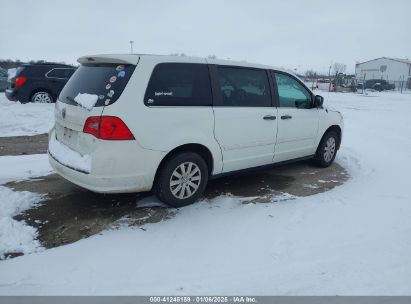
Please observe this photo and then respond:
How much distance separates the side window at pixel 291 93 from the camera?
5.46 meters

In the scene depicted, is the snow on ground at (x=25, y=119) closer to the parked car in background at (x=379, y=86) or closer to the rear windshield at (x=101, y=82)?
the rear windshield at (x=101, y=82)

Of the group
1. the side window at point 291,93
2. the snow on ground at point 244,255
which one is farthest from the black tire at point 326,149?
the snow on ground at point 244,255

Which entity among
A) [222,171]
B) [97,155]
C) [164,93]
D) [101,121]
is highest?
[164,93]

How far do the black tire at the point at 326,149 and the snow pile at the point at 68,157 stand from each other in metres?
4.23

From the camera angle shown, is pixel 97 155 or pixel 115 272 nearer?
pixel 115 272

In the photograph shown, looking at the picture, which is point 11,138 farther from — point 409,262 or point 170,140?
point 409,262

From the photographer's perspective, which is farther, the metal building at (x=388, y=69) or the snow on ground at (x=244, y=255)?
the metal building at (x=388, y=69)

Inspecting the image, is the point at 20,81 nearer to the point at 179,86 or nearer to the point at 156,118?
the point at 179,86

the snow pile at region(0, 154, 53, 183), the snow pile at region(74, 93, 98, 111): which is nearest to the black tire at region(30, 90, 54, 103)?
the snow pile at region(0, 154, 53, 183)

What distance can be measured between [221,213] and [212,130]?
1051 millimetres

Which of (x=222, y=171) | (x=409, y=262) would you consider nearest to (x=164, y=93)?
(x=222, y=171)

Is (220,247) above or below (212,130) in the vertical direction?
below

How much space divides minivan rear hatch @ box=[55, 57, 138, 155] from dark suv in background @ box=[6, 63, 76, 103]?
8.64 meters

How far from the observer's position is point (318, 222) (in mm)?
4184
